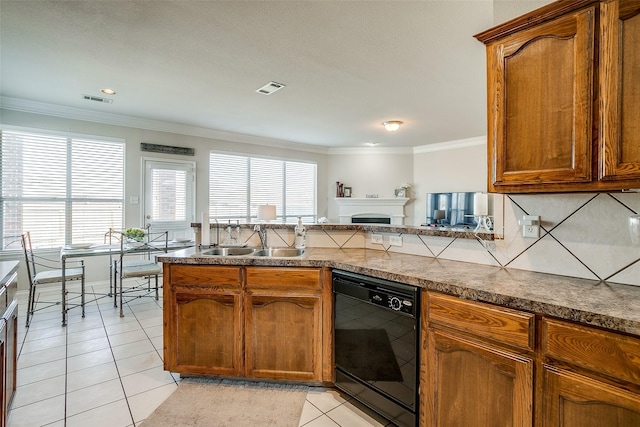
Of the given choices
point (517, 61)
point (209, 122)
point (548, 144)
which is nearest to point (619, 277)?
point (548, 144)

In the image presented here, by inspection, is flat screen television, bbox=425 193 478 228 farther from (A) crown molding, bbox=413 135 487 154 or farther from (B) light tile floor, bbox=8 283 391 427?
(B) light tile floor, bbox=8 283 391 427

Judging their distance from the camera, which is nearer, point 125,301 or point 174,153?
point 125,301

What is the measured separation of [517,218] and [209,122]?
4844mm

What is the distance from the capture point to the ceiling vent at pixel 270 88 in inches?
138

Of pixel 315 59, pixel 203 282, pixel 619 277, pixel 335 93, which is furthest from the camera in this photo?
pixel 335 93

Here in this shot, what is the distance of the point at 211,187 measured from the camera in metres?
5.85

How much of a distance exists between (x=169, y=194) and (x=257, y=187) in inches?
70.9

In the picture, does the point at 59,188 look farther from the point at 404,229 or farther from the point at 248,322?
the point at 404,229

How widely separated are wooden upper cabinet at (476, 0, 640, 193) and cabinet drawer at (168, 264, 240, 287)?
1.72 meters

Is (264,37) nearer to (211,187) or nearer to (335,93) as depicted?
(335,93)

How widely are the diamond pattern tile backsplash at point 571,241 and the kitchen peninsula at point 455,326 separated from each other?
8cm

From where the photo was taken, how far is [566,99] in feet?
4.61

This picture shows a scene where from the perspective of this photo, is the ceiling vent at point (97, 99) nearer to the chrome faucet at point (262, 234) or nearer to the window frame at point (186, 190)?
the window frame at point (186, 190)

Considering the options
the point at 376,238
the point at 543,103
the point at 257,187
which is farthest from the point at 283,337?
the point at 257,187
